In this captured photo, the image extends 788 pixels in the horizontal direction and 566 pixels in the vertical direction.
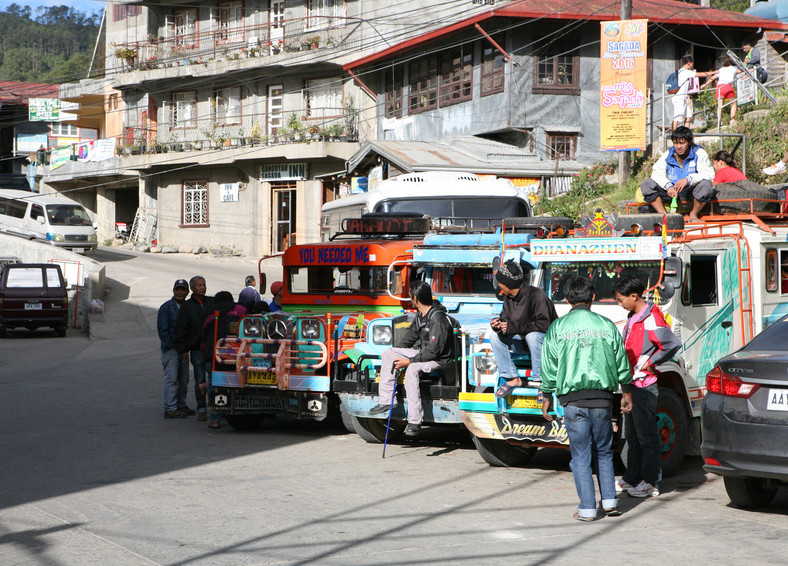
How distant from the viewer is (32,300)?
25078mm

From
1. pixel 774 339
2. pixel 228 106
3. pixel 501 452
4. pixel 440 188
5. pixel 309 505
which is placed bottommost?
pixel 309 505

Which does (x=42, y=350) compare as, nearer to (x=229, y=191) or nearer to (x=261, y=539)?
(x=261, y=539)

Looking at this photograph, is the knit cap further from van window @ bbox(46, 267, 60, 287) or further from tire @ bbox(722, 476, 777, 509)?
van window @ bbox(46, 267, 60, 287)

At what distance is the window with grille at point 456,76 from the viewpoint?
3266cm

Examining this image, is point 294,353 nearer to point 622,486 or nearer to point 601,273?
point 601,273

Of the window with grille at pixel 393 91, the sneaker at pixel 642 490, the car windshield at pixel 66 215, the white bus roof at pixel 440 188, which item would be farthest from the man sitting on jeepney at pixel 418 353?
the car windshield at pixel 66 215

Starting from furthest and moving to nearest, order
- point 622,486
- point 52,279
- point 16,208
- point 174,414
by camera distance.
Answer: point 16,208, point 52,279, point 174,414, point 622,486

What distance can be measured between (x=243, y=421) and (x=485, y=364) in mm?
4043

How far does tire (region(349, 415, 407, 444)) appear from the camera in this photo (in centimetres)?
1077

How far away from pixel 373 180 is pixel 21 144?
44.2 m

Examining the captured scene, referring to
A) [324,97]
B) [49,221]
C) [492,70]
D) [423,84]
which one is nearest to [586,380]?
[492,70]

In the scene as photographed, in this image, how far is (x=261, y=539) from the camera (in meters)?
6.70

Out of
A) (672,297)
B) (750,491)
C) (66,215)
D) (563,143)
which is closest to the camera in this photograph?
(750,491)

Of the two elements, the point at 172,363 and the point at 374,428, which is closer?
the point at 374,428
